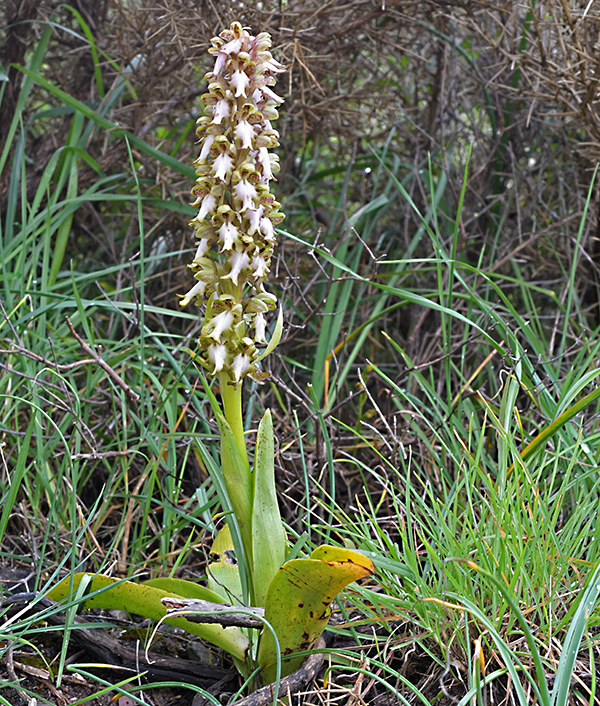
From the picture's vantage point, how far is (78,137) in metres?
2.65

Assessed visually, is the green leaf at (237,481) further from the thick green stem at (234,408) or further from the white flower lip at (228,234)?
the white flower lip at (228,234)

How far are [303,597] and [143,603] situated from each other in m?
0.36

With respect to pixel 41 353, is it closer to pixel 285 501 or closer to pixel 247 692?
pixel 285 501

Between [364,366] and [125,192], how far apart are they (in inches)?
54.4

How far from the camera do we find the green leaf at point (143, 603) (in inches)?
51.3

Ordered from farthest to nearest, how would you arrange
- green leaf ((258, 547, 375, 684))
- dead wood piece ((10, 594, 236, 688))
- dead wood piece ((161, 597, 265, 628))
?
dead wood piece ((10, 594, 236, 688)) < dead wood piece ((161, 597, 265, 628)) < green leaf ((258, 547, 375, 684))

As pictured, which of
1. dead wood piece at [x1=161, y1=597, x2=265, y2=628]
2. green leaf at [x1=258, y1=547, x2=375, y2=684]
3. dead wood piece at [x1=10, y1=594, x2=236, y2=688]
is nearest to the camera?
green leaf at [x1=258, y1=547, x2=375, y2=684]

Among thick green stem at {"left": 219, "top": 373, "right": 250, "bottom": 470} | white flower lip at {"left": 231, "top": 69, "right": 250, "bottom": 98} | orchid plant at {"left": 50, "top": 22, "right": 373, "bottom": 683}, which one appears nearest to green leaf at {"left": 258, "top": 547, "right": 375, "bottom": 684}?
orchid plant at {"left": 50, "top": 22, "right": 373, "bottom": 683}

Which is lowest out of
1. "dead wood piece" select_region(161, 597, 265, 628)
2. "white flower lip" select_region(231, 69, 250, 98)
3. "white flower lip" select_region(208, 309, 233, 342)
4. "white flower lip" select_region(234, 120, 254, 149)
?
"dead wood piece" select_region(161, 597, 265, 628)

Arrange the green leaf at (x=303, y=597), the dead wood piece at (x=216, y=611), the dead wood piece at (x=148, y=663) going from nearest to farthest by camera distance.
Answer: the green leaf at (x=303, y=597) → the dead wood piece at (x=216, y=611) → the dead wood piece at (x=148, y=663)

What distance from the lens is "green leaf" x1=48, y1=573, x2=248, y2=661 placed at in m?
1.30

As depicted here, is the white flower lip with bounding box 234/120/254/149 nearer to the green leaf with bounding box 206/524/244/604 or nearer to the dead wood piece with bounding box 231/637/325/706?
the green leaf with bounding box 206/524/244/604

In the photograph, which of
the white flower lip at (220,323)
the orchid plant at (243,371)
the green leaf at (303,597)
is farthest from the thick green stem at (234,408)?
the green leaf at (303,597)

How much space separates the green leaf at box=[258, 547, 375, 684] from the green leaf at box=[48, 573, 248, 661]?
8cm
